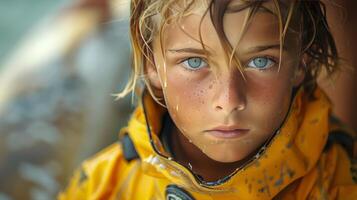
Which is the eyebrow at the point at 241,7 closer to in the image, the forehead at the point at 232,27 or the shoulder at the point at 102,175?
the forehead at the point at 232,27

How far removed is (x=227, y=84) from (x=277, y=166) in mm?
205

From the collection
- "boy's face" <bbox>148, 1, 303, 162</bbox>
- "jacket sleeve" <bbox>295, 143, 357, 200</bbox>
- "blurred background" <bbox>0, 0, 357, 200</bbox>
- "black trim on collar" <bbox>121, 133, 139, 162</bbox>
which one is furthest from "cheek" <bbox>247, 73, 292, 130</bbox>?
"blurred background" <bbox>0, 0, 357, 200</bbox>

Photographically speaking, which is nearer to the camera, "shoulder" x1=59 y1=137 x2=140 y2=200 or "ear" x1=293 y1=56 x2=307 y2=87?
"ear" x1=293 y1=56 x2=307 y2=87

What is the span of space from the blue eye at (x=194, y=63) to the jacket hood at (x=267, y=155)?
171 millimetres

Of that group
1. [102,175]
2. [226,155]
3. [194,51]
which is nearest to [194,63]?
[194,51]

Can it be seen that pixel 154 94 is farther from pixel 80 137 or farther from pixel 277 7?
pixel 80 137

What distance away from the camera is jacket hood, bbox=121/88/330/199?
112 cm

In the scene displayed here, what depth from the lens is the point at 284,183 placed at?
45.8 inches

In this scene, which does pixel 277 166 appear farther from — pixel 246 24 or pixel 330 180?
pixel 246 24

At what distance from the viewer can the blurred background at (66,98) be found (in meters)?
1.77

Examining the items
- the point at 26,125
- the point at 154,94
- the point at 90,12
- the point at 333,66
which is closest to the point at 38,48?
the point at 90,12

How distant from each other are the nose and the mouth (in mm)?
36

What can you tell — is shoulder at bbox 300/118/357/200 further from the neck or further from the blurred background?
the blurred background

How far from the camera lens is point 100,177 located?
1.44 meters
